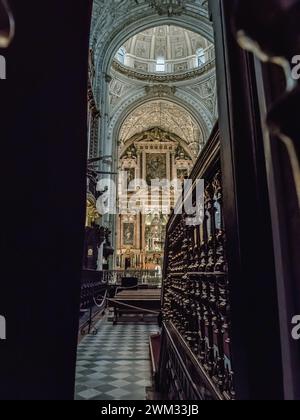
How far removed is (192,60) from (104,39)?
28.7 feet

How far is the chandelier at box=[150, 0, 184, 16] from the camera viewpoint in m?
13.6

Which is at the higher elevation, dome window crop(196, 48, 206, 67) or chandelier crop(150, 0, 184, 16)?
dome window crop(196, 48, 206, 67)

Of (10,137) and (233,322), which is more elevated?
(10,137)

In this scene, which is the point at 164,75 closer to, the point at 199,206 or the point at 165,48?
the point at 165,48

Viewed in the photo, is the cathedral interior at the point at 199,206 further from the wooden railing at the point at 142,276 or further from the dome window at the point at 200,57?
the dome window at the point at 200,57

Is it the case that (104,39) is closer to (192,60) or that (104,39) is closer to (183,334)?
(192,60)

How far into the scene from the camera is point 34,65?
126 centimetres

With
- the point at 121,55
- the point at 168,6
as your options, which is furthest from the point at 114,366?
the point at 121,55

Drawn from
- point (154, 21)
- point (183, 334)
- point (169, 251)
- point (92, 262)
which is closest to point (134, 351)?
point (169, 251)

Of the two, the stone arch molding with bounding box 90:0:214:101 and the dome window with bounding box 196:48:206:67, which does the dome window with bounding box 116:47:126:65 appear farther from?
the stone arch molding with bounding box 90:0:214:101

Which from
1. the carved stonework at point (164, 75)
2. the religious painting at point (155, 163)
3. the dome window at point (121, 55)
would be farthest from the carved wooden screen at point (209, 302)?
the religious painting at point (155, 163)

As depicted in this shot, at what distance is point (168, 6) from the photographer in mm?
13664

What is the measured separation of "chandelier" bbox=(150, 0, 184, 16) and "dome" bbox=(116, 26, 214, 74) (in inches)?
230

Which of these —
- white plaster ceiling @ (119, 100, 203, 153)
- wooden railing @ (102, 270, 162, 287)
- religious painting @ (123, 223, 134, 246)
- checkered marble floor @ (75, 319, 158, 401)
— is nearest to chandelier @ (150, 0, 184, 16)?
white plaster ceiling @ (119, 100, 203, 153)
